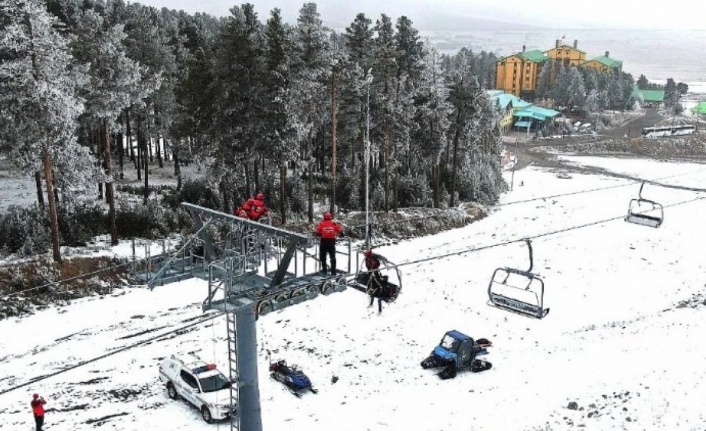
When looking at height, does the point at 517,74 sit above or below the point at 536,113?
above

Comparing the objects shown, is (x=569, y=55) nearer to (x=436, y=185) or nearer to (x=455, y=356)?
(x=436, y=185)

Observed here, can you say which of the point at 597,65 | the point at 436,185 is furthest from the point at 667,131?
the point at 436,185

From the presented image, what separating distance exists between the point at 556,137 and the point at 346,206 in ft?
295

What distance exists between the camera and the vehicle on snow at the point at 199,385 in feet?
Result: 66.5

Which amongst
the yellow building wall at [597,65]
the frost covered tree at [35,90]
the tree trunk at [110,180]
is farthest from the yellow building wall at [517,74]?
the frost covered tree at [35,90]

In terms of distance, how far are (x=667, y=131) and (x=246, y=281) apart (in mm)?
130175

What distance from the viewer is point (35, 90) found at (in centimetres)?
2853

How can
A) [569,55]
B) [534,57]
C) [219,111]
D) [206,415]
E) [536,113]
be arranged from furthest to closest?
[569,55], [534,57], [536,113], [219,111], [206,415]

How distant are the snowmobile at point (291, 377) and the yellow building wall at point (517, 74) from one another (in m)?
156

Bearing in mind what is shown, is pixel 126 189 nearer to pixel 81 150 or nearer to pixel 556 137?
pixel 81 150

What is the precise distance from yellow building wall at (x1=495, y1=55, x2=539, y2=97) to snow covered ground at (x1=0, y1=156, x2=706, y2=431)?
13409cm

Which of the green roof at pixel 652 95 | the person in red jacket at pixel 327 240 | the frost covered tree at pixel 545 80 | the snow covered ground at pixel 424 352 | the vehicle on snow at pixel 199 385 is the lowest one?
the snow covered ground at pixel 424 352

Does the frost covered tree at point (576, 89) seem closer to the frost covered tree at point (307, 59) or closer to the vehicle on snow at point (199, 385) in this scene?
the frost covered tree at point (307, 59)

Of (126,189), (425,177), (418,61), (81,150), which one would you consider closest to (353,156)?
(425,177)
